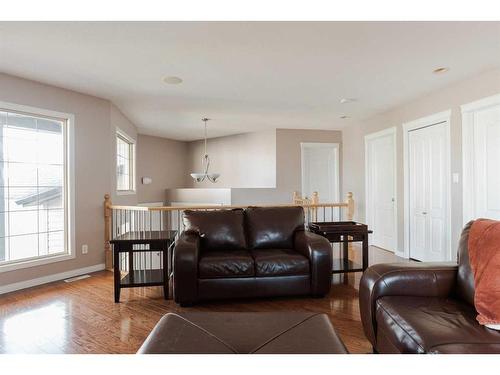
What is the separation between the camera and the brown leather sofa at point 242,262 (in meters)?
2.81

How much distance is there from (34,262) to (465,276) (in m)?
4.25

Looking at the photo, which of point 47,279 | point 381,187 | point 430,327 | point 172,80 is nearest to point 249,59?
point 172,80

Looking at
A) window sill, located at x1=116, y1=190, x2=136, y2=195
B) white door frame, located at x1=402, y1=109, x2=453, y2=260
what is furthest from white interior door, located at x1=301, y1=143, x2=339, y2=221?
window sill, located at x1=116, y1=190, x2=136, y2=195

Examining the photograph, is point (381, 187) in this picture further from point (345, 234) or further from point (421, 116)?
point (345, 234)

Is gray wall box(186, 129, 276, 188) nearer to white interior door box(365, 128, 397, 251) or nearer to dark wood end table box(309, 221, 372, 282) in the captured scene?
white interior door box(365, 128, 397, 251)

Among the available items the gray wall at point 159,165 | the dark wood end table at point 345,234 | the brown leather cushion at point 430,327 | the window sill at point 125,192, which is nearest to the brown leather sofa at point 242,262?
the dark wood end table at point 345,234

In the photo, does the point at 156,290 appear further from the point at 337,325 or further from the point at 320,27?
the point at 320,27

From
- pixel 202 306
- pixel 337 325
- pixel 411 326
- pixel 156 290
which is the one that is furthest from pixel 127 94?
pixel 411 326

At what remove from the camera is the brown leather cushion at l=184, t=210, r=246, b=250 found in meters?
3.23

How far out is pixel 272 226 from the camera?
3404mm

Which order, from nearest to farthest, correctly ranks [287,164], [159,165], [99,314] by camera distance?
[99,314]
[287,164]
[159,165]

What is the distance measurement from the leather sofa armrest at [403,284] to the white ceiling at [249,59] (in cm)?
183

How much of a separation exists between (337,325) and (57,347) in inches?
82.5

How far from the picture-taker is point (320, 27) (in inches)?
92.9
